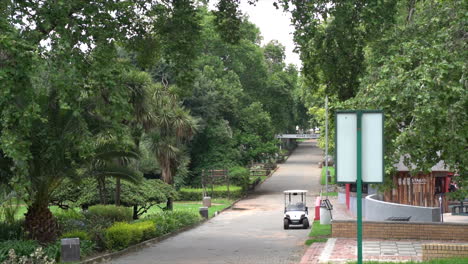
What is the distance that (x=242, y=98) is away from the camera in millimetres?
67375

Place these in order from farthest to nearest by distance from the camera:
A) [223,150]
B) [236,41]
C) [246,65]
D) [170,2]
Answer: [246,65] < [223,150] < [236,41] < [170,2]

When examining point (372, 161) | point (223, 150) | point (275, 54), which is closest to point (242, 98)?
point (223, 150)

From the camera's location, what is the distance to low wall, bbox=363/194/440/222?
2228 cm

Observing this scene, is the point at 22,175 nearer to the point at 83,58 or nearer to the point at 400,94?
the point at 83,58

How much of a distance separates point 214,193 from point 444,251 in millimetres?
37086

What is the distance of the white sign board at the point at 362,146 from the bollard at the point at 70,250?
480 inches

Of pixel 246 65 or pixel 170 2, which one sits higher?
pixel 246 65

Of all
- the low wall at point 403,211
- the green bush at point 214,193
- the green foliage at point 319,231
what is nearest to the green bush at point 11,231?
the green foliage at point 319,231

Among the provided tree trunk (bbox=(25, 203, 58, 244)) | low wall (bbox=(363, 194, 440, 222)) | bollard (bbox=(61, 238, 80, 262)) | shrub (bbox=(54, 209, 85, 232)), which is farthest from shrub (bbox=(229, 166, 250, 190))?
bollard (bbox=(61, 238, 80, 262))

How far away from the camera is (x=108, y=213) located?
24344mm

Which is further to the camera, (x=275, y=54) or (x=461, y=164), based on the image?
(x=275, y=54)

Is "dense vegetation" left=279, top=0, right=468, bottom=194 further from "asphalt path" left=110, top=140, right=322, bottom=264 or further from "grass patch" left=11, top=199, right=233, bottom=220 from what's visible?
"grass patch" left=11, top=199, right=233, bottom=220

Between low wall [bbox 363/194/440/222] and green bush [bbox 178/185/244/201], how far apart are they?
25959 millimetres

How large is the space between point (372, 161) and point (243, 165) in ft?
175
